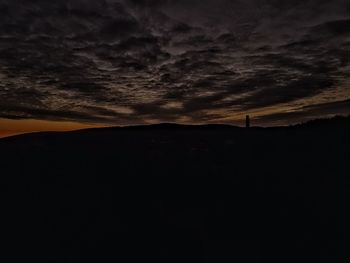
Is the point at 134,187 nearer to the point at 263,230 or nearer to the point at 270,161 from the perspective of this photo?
the point at 263,230

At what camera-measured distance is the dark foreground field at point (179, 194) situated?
8375 mm

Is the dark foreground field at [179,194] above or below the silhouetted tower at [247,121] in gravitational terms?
below

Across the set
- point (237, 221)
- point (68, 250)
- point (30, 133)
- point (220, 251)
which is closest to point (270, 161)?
point (237, 221)

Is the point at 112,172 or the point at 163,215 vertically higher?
the point at 112,172

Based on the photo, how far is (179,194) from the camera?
38.0 feet

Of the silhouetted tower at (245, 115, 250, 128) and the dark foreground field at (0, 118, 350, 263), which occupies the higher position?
the silhouetted tower at (245, 115, 250, 128)

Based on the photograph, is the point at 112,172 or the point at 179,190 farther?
the point at 112,172

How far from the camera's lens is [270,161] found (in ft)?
51.5

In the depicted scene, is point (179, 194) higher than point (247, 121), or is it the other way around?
point (247, 121)

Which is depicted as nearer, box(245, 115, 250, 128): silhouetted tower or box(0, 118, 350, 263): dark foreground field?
box(0, 118, 350, 263): dark foreground field

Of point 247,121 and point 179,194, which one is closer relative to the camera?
point 179,194

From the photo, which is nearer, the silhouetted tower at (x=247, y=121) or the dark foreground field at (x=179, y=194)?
the dark foreground field at (x=179, y=194)

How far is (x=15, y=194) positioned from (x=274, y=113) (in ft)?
38.6

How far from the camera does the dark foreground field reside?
27.5ft
